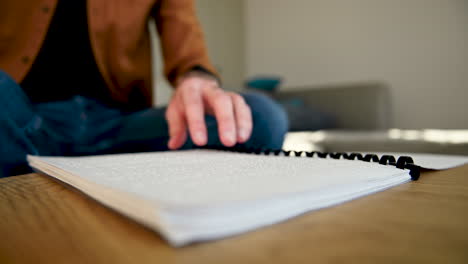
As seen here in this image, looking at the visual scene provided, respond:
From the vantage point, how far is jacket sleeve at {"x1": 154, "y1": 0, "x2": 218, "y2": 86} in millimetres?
825

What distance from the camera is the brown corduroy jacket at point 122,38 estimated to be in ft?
2.33

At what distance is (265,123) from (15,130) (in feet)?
1.40

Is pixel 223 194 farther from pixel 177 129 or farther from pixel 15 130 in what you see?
pixel 15 130

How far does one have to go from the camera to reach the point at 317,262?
0.39 ft

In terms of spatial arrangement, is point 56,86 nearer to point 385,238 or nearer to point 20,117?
point 20,117

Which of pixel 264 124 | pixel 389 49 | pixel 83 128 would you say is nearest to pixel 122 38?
pixel 83 128

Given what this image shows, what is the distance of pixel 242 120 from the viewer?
18.2 inches

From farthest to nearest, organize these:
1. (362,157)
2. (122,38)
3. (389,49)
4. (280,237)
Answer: (389,49)
(122,38)
(362,157)
(280,237)

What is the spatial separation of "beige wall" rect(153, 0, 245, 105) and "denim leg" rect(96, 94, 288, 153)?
2.24 meters

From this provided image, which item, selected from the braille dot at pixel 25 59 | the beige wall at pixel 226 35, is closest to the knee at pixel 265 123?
the braille dot at pixel 25 59

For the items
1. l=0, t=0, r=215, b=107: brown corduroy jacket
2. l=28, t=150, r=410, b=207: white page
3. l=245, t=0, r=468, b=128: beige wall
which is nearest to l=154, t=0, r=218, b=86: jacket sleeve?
l=0, t=0, r=215, b=107: brown corduroy jacket

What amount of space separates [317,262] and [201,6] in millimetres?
3144

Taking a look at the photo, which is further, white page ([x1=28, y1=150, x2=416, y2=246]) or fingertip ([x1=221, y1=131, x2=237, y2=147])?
fingertip ([x1=221, y1=131, x2=237, y2=147])

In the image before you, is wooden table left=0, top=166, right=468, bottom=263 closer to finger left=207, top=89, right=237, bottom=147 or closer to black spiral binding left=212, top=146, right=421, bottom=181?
black spiral binding left=212, top=146, right=421, bottom=181
